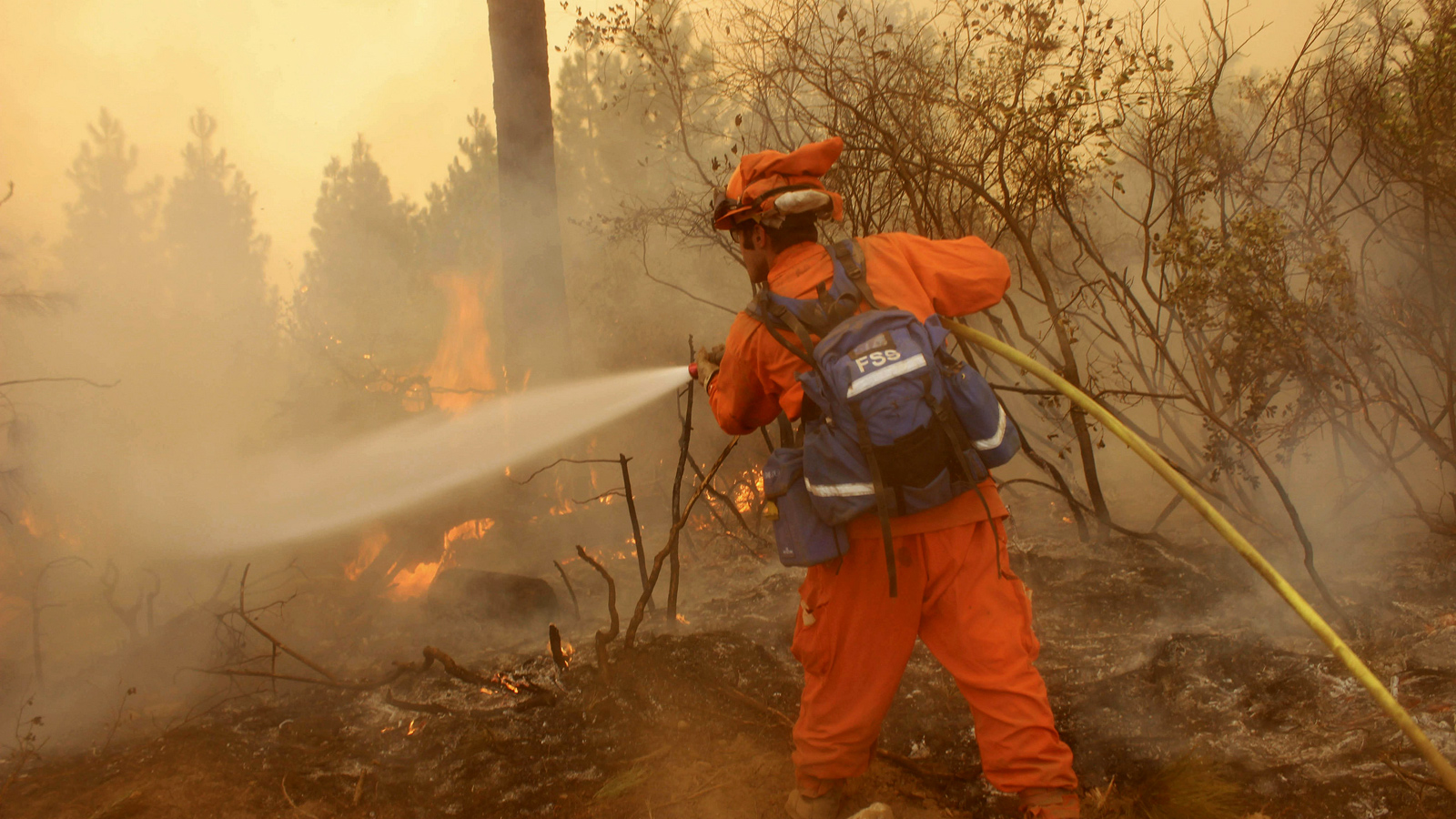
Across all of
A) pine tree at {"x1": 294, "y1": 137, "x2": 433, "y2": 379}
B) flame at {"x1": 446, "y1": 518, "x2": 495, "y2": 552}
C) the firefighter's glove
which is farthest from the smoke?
the firefighter's glove

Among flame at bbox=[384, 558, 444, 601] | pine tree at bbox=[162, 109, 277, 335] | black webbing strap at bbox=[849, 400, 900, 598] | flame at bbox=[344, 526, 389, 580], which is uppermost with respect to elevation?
pine tree at bbox=[162, 109, 277, 335]

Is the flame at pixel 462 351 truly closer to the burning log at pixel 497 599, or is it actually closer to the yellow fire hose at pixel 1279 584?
the burning log at pixel 497 599

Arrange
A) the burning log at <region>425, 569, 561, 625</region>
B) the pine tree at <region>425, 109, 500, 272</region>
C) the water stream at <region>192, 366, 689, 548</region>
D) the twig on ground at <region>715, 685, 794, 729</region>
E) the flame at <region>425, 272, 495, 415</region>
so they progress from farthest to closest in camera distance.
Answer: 1. the pine tree at <region>425, 109, 500, 272</region>
2. the flame at <region>425, 272, 495, 415</region>
3. the water stream at <region>192, 366, 689, 548</region>
4. the burning log at <region>425, 569, 561, 625</region>
5. the twig on ground at <region>715, 685, 794, 729</region>

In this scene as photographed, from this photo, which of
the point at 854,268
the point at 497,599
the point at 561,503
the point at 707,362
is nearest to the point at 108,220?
the point at 561,503

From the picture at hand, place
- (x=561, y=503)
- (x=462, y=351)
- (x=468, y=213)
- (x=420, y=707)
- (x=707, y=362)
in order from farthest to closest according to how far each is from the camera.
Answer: (x=468, y=213) → (x=462, y=351) → (x=561, y=503) → (x=420, y=707) → (x=707, y=362)

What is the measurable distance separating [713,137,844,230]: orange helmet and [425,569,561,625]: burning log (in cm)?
346

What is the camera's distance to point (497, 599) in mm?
5141

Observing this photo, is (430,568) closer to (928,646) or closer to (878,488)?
(928,646)

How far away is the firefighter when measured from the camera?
7.09ft

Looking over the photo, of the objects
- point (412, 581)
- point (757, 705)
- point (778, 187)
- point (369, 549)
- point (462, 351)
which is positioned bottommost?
point (757, 705)

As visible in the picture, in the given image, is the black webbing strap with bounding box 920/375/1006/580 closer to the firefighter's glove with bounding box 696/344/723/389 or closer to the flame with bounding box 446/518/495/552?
the firefighter's glove with bounding box 696/344/723/389

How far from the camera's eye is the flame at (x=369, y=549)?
671cm

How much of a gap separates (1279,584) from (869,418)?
44.2 inches

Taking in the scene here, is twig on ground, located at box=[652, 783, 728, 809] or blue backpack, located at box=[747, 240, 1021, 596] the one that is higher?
blue backpack, located at box=[747, 240, 1021, 596]
